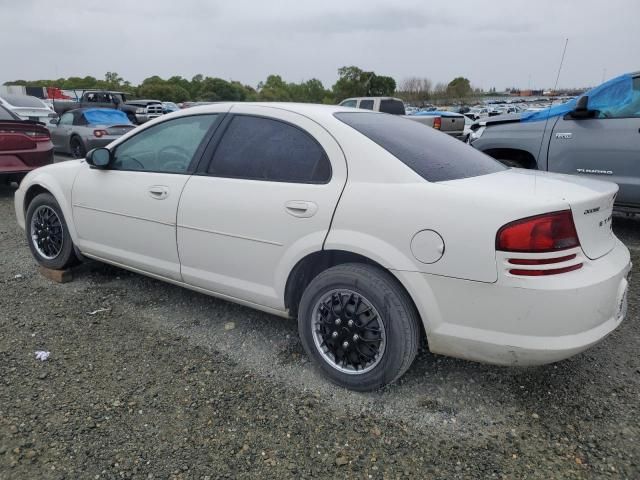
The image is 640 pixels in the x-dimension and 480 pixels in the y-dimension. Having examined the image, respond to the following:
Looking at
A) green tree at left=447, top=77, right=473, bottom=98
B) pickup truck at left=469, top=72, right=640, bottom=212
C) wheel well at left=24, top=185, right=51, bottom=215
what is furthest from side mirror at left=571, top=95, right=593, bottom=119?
green tree at left=447, top=77, right=473, bottom=98

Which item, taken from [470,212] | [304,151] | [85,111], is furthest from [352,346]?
[85,111]

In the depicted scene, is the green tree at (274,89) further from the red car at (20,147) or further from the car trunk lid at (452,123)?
the red car at (20,147)

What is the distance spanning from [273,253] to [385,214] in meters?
0.72

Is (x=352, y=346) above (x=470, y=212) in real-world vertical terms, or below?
below

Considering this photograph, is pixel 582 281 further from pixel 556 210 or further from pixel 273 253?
pixel 273 253

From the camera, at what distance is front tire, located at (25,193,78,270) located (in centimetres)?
405

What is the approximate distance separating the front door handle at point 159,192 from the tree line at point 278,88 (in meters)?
72.3

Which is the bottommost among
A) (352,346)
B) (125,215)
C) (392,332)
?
(352,346)

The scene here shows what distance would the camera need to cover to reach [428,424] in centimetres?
236

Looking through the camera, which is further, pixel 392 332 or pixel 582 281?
pixel 392 332

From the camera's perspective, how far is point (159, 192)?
325 centimetres

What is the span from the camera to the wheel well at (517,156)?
5691 mm

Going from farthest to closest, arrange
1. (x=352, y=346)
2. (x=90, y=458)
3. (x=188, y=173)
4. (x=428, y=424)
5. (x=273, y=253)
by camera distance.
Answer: (x=188, y=173)
(x=273, y=253)
(x=352, y=346)
(x=428, y=424)
(x=90, y=458)

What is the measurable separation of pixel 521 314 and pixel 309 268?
1155 mm
